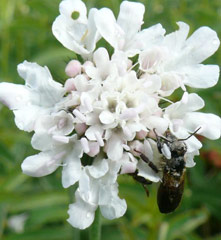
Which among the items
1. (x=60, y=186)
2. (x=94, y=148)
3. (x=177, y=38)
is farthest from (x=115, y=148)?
(x=60, y=186)

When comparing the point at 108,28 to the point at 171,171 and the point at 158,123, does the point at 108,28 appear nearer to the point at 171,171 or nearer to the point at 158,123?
the point at 158,123

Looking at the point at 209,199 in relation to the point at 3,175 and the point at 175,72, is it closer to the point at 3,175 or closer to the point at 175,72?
the point at 3,175

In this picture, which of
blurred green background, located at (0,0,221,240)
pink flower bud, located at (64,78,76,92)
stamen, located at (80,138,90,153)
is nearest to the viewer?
stamen, located at (80,138,90,153)

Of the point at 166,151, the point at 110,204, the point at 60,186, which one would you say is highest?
the point at 166,151

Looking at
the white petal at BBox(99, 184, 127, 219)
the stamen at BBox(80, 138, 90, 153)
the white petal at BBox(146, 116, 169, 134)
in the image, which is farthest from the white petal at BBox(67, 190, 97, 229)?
the white petal at BBox(146, 116, 169, 134)

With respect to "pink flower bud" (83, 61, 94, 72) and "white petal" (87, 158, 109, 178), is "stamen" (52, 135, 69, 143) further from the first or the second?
"pink flower bud" (83, 61, 94, 72)

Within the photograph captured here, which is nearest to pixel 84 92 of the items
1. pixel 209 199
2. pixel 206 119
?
pixel 206 119

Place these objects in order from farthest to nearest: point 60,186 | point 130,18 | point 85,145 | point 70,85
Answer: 1. point 60,186
2. point 130,18
3. point 70,85
4. point 85,145

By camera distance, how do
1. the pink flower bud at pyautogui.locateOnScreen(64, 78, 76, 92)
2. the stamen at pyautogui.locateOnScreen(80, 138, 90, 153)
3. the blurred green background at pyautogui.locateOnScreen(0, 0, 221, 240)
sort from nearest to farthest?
the stamen at pyautogui.locateOnScreen(80, 138, 90, 153)
the pink flower bud at pyautogui.locateOnScreen(64, 78, 76, 92)
the blurred green background at pyautogui.locateOnScreen(0, 0, 221, 240)
